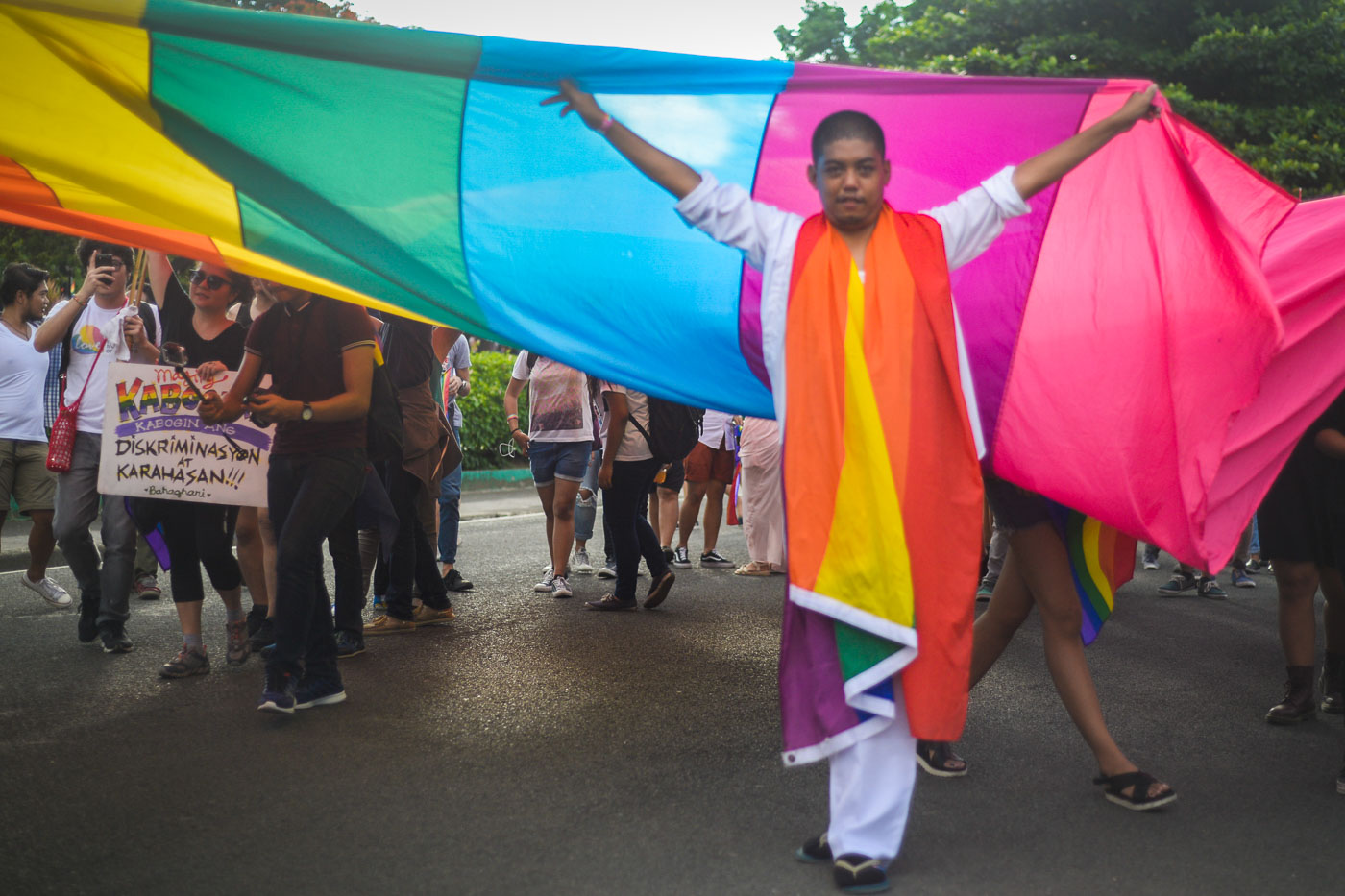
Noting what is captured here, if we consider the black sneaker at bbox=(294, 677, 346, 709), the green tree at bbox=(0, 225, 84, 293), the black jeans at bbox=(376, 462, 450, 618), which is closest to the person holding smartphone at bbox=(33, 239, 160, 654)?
the black jeans at bbox=(376, 462, 450, 618)

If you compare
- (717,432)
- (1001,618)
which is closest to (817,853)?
(1001,618)

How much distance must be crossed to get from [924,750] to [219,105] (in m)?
3.32

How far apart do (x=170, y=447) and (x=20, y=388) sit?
75.9 inches

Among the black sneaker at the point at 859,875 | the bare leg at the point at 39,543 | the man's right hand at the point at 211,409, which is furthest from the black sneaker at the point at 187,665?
the black sneaker at the point at 859,875

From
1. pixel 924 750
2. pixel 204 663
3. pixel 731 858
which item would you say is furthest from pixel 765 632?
pixel 731 858

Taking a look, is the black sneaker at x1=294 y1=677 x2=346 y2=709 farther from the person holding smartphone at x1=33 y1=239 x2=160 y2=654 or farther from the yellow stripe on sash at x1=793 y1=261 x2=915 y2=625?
the yellow stripe on sash at x1=793 y1=261 x2=915 y2=625

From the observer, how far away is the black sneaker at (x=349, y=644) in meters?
6.18

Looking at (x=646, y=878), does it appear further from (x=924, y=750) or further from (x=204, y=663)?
(x=204, y=663)

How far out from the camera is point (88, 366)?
6605 millimetres

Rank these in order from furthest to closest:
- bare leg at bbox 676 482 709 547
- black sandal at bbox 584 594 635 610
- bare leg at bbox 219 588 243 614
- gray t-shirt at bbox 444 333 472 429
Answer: bare leg at bbox 676 482 709 547, gray t-shirt at bbox 444 333 472 429, black sandal at bbox 584 594 635 610, bare leg at bbox 219 588 243 614

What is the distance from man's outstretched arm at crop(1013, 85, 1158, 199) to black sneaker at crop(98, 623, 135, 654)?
507 centimetres

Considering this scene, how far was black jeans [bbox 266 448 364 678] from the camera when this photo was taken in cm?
487

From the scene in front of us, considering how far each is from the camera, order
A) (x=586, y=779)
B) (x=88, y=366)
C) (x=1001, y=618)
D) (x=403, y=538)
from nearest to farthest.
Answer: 1. (x=586, y=779)
2. (x=1001, y=618)
3. (x=88, y=366)
4. (x=403, y=538)

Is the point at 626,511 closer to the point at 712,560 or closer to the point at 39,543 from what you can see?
the point at 712,560
